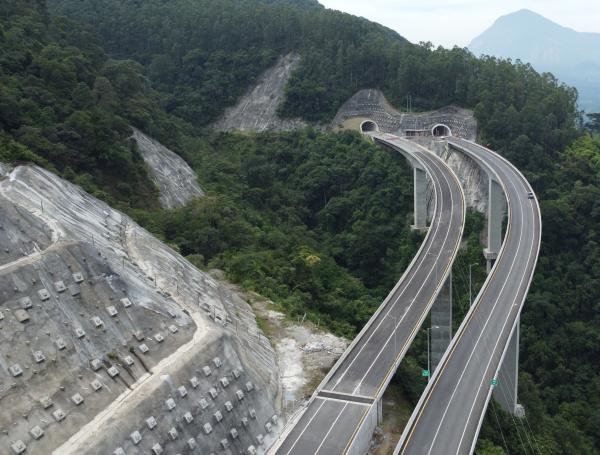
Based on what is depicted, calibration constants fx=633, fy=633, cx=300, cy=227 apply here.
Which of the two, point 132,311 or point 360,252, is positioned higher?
point 132,311

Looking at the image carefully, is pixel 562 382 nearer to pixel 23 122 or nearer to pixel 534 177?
pixel 534 177

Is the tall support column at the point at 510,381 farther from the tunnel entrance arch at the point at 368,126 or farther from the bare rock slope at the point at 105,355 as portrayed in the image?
the tunnel entrance arch at the point at 368,126

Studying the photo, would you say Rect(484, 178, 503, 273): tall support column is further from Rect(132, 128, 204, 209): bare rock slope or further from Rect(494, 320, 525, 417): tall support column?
Rect(132, 128, 204, 209): bare rock slope

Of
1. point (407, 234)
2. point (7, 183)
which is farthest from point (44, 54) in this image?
point (407, 234)

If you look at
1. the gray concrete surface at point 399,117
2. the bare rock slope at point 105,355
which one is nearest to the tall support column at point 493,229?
the gray concrete surface at point 399,117

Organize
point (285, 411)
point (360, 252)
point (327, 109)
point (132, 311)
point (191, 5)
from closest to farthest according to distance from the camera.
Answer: point (132, 311)
point (285, 411)
point (360, 252)
point (327, 109)
point (191, 5)

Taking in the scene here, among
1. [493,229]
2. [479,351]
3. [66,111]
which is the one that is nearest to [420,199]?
[493,229]

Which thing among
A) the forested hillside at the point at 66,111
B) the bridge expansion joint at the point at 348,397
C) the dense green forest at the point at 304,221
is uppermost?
the forested hillside at the point at 66,111
